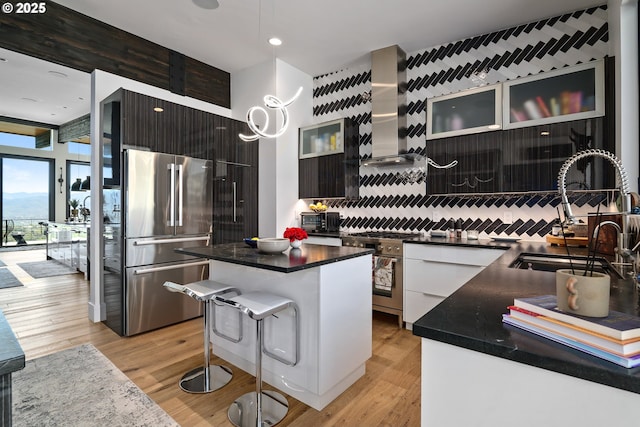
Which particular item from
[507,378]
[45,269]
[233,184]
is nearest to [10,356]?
[507,378]

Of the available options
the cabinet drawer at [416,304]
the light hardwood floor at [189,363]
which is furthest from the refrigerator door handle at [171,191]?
the cabinet drawer at [416,304]

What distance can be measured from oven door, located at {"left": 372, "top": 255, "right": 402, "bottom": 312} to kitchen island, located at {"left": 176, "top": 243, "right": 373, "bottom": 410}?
3.47 ft

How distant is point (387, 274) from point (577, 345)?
280 cm

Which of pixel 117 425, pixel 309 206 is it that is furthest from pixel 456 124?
pixel 117 425

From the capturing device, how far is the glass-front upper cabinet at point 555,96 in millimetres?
2645

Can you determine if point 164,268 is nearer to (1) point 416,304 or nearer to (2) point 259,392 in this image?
(2) point 259,392

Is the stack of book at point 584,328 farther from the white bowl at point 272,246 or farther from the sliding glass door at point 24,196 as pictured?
the sliding glass door at point 24,196

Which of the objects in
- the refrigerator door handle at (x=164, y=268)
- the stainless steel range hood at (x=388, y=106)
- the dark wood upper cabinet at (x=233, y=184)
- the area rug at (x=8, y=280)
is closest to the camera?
the refrigerator door handle at (x=164, y=268)

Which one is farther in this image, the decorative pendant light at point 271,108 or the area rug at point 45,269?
the area rug at point 45,269

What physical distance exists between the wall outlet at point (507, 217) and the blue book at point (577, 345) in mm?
2883

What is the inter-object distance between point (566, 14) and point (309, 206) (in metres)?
3.53

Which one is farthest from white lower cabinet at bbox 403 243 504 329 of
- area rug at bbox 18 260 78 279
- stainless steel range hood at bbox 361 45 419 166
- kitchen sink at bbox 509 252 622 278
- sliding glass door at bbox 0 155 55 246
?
sliding glass door at bbox 0 155 55 246

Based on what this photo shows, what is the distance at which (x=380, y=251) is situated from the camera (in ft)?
11.6

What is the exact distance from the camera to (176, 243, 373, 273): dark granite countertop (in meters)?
1.84
